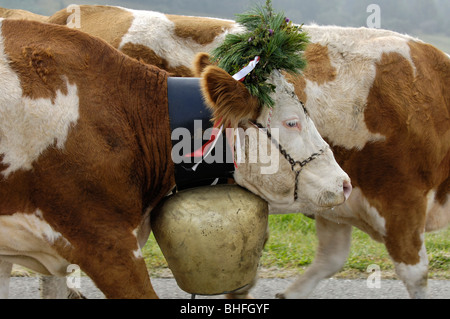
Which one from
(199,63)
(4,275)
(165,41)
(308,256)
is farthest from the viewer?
(308,256)

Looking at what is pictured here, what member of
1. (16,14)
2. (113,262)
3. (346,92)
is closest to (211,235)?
(113,262)

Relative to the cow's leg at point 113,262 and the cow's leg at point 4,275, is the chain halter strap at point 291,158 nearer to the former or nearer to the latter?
the cow's leg at point 113,262

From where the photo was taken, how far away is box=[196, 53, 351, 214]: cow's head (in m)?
2.57

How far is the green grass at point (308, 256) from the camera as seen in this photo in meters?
4.57

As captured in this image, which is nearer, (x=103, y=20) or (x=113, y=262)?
(x=113, y=262)

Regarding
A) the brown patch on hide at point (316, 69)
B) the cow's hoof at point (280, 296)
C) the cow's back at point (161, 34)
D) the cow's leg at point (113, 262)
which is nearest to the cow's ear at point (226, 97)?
the cow's leg at point (113, 262)

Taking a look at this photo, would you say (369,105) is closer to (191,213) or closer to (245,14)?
(245,14)

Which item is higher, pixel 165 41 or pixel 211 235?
pixel 165 41

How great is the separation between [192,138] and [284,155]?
427 mm

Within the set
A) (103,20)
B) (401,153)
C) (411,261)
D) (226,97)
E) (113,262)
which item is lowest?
(411,261)

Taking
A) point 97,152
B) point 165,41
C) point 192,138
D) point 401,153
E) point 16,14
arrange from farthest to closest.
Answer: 1. point 16,14
2. point 165,41
3. point 401,153
4. point 192,138
5. point 97,152

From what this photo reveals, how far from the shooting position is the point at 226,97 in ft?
8.07

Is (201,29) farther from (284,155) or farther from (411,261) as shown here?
(411,261)
